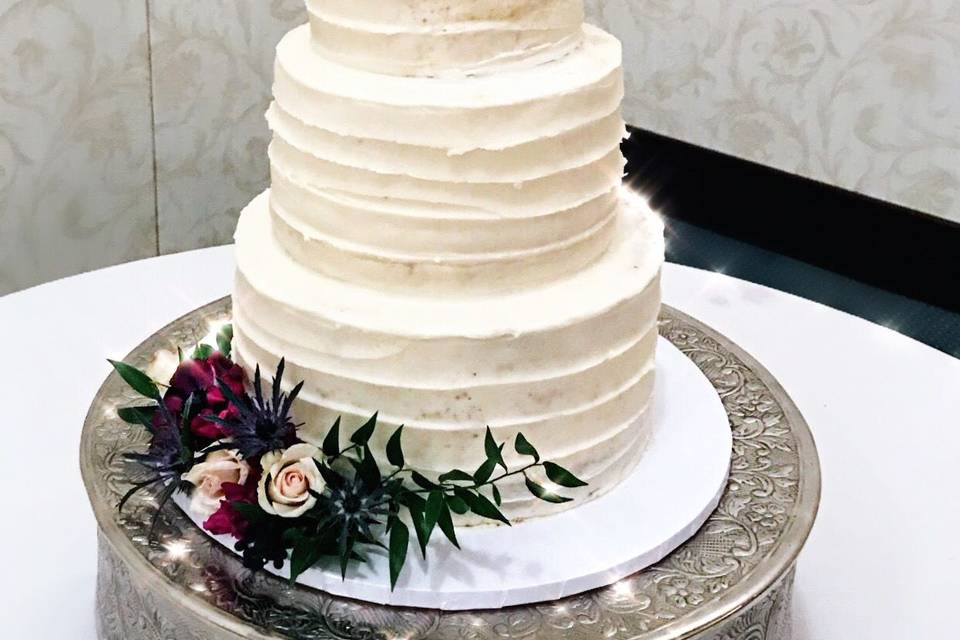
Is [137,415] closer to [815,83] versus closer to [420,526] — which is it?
[420,526]

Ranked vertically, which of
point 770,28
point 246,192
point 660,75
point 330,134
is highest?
point 330,134

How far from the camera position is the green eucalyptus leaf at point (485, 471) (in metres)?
1.38

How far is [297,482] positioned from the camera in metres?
1.38

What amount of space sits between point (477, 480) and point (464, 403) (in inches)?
4.0

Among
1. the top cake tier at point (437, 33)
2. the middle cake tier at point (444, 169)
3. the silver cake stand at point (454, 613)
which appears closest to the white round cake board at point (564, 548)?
the silver cake stand at point (454, 613)

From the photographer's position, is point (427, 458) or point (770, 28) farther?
point (770, 28)

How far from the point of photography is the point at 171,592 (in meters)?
1.40

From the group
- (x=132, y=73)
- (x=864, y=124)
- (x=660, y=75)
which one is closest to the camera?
(x=132, y=73)

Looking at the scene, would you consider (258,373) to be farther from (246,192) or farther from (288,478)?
(246,192)

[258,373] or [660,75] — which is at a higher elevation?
[258,373]

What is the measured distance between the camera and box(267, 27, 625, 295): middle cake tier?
1366 mm

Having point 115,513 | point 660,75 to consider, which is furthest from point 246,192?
point 115,513

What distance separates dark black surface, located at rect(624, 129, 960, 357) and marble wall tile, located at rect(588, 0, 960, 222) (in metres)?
0.07

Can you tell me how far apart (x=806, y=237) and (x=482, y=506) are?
2910 millimetres
